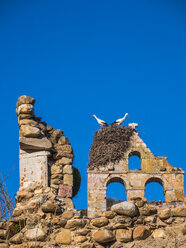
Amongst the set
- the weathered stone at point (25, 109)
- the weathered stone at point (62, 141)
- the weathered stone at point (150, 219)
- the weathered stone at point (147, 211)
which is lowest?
the weathered stone at point (150, 219)

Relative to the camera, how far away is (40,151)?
7.76 metres

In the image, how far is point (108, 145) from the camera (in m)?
29.2

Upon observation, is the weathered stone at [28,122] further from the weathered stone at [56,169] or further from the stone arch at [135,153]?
the stone arch at [135,153]

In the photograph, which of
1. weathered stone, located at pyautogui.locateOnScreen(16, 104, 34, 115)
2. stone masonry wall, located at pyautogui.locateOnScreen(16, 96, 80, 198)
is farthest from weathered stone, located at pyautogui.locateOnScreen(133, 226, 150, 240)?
weathered stone, located at pyautogui.locateOnScreen(16, 104, 34, 115)

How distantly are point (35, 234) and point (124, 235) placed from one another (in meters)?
1.08

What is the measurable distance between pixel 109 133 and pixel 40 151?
21405mm

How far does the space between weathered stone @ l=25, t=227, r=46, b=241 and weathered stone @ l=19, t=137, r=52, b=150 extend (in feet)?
5.41

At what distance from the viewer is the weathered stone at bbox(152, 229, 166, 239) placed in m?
6.04

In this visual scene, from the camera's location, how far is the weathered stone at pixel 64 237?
617 centimetres

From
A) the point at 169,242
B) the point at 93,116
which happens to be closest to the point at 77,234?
the point at 169,242

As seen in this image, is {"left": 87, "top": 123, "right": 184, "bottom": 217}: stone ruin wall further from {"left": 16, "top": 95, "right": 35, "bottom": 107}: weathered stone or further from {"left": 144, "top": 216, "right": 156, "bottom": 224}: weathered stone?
{"left": 144, "top": 216, "right": 156, "bottom": 224}: weathered stone

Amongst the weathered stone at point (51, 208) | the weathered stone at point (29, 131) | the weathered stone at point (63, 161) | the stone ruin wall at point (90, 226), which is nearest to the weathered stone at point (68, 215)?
the stone ruin wall at point (90, 226)

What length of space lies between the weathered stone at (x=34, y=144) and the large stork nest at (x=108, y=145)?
20851 mm

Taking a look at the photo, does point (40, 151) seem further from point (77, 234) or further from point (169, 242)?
point (169, 242)
